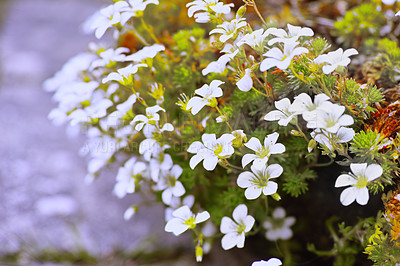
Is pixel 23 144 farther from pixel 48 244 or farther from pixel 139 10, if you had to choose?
pixel 139 10

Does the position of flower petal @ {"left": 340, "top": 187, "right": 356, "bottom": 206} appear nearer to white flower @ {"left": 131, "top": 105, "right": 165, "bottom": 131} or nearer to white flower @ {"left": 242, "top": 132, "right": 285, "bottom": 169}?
white flower @ {"left": 242, "top": 132, "right": 285, "bottom": 169}

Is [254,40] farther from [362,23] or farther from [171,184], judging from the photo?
[362,23]

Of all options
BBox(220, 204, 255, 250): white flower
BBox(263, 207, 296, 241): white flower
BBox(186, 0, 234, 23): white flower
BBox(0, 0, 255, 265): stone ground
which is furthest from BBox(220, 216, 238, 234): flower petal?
BBox(186, 0, 234, 23): white flower

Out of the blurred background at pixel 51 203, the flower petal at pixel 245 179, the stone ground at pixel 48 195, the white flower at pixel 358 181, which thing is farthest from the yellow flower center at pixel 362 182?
the blurred background at pixel 51 203

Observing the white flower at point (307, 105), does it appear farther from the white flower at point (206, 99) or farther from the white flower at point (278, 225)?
the white flower at point (278, 225)

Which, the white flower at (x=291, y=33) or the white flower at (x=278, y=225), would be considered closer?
the white flower at (x=291, y=33)

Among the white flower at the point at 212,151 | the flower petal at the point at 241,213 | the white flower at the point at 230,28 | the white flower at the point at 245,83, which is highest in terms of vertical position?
the white flower at the point at 230,28

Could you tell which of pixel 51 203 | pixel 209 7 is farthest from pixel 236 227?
pixel 51 203
